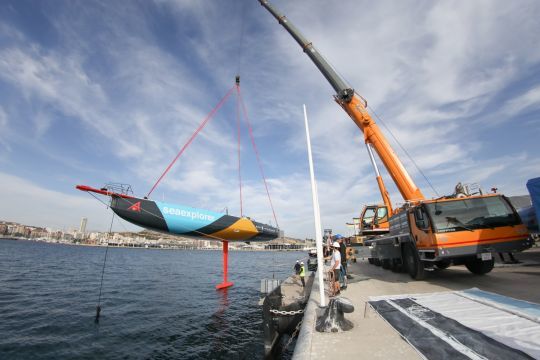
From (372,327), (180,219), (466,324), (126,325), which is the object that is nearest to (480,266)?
(466,324)

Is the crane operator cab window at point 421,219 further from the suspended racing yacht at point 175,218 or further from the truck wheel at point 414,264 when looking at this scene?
the suspended racing yacht at point 175,218

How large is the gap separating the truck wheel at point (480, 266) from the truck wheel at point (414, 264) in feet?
6.72

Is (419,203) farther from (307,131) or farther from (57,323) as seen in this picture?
(57,323)

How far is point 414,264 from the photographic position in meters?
9.70

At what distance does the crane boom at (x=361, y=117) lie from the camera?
11.6 meters

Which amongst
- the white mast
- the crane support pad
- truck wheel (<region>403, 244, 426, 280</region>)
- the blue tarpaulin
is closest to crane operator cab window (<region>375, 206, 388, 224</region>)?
truck wheel (<region>403, 244, 426, 280</region>)

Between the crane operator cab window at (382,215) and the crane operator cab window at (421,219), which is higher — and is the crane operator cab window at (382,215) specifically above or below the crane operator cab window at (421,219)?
above

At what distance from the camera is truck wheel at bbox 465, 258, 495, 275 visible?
991 centimetres

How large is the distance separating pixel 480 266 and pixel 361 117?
26.9 ft

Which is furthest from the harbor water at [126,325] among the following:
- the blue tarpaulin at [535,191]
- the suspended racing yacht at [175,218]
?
the blue tarpaulin at [535,191]

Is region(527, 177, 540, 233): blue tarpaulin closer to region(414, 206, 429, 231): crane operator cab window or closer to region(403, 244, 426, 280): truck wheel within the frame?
region(414, 206, 429, 231): crane operator cab window

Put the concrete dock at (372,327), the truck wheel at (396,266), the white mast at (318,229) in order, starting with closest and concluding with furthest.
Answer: the concrete dock at (372,327)
the white mast at (318,229)
the truck wheel at (396,266)

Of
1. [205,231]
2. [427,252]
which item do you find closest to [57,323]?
[205,231]

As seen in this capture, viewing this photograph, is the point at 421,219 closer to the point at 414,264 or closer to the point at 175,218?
the point at 414,264
